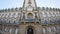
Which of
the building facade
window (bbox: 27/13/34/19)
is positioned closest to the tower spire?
the building facade

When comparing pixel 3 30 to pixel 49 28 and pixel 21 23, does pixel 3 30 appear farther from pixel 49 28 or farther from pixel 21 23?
pixel 49 28

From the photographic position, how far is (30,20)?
31328 millimetres

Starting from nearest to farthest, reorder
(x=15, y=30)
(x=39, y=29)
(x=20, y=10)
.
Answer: (x=39, y=29), (x=15, y=30), (x=20, y=10)

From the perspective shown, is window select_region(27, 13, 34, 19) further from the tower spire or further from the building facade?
the tower spire

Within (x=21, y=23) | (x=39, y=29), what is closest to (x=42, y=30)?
(x=39, y=29)

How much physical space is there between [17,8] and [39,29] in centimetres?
1113

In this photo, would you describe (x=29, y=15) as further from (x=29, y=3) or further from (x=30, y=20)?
(x=29, y=3)

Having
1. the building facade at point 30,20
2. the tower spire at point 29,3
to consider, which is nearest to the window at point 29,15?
the building facade at point 30,20

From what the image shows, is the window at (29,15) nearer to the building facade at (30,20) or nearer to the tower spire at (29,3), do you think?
the building facade at (30,20)

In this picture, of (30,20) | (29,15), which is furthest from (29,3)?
(30,20)

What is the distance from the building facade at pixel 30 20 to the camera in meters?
31.1

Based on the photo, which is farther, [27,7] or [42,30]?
[27,7]

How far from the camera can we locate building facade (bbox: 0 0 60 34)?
3112 centimetres

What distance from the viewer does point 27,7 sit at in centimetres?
3406
